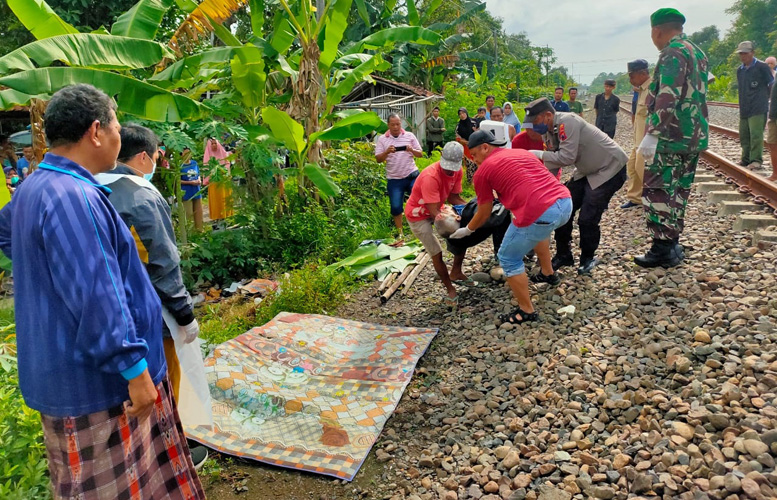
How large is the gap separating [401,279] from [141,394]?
14.2ft

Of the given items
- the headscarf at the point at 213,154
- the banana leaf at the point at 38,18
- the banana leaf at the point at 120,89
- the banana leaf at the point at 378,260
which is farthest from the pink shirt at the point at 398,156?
the banana leaf at the point at 38,18

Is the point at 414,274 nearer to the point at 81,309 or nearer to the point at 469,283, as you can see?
the point at 469,283

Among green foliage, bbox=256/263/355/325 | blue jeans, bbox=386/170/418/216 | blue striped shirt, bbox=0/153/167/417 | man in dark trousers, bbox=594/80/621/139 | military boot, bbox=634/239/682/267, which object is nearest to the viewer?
blue striped shirt, bbox=0/153/167/417

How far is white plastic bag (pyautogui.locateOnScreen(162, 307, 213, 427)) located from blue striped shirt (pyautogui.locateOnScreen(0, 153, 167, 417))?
0.69m

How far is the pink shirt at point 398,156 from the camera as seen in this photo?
7492 mm

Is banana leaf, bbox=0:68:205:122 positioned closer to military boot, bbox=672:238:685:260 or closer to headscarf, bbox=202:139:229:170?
headscarf, bbox=202:139:229:170

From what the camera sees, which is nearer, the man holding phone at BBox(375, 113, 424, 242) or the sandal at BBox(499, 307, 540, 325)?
the sandal at BBox(499, 307, 540, 325)

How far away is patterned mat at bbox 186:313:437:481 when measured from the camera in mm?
3436

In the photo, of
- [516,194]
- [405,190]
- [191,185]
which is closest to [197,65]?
[191,185]

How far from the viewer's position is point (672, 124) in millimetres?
4430

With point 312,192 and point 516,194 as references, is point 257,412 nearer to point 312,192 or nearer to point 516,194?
point 516,194

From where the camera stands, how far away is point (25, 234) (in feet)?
5.65

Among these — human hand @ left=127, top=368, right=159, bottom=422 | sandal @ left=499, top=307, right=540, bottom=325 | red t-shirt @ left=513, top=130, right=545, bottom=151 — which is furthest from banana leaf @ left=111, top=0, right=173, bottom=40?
human hand @ left=127, top=368, right=159, bottom=422

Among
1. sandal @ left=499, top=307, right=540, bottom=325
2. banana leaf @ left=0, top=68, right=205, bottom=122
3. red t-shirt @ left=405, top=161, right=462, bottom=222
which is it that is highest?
banana leaf @ left=0, top=68, right=205, bottom=122
